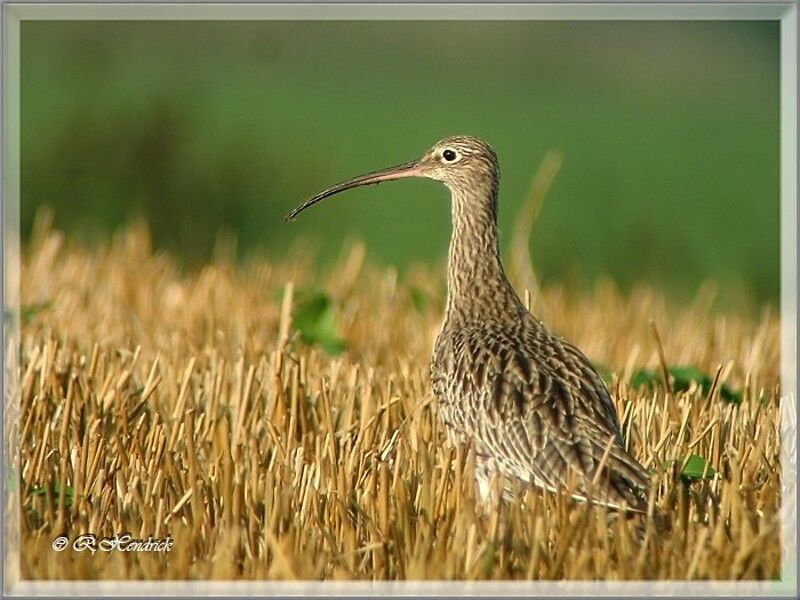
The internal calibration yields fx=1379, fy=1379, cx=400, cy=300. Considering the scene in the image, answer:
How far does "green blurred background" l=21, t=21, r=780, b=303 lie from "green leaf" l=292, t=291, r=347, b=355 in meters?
0.97

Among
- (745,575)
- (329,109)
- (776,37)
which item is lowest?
(745,575)

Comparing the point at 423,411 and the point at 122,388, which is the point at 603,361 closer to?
the point at 423,411

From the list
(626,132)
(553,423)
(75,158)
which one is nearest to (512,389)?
(553,423)

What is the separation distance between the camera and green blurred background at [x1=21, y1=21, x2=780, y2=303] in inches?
215

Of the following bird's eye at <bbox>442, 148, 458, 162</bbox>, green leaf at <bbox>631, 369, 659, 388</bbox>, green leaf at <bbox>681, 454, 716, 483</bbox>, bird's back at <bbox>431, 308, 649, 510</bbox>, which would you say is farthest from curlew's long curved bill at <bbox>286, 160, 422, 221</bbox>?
green leaf at <bbox>681, 454, 716, 483</bbox>

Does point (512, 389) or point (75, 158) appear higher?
point (75, 158)

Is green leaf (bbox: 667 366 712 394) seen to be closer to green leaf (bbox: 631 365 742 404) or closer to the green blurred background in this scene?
green leaf (bbox: 631 365 742 404)

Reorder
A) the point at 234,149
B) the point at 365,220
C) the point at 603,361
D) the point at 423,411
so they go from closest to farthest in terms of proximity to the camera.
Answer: the point at 423,411 → the point at 603,361 → the point at 234,149 → the point at 365,220

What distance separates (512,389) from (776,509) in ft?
3.22

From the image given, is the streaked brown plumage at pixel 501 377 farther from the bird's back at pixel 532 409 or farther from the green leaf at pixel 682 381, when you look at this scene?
the green leaf at pixel 682 381

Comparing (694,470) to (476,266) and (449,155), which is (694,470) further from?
(449,155)

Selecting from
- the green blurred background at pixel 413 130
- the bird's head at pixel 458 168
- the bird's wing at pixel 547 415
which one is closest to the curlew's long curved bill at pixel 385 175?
the bird's head at pixel 458 168

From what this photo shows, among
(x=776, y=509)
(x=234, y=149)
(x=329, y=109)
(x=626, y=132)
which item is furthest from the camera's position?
(x=234, y=149)

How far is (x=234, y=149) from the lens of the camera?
9656 mm
